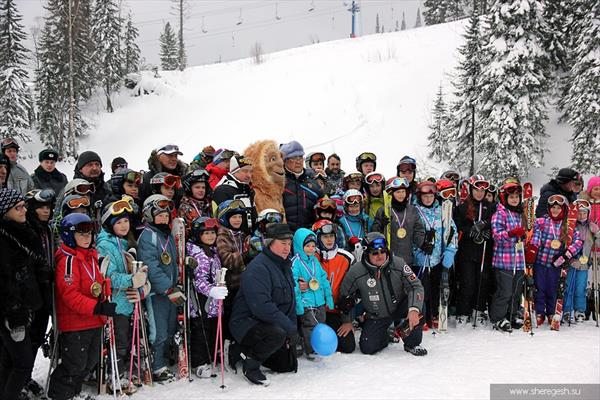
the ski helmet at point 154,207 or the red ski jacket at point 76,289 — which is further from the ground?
the ski helmet at point 154,207

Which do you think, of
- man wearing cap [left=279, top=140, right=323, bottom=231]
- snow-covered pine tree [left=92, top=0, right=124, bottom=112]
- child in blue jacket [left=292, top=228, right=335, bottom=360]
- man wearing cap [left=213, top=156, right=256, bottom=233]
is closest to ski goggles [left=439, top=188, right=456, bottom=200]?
man wearing cap [left=279, top=140, right=323, bottom=231]

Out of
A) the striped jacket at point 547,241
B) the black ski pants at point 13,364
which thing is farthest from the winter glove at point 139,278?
the striped jacket at point 547,241

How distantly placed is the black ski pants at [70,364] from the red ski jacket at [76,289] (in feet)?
0.27

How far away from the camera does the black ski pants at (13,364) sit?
4214 millimetres

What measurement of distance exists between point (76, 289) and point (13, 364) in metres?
0.80

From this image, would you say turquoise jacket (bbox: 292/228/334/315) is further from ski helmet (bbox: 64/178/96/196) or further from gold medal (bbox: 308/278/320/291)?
ski helmet (bbox: 64/178/96/196)

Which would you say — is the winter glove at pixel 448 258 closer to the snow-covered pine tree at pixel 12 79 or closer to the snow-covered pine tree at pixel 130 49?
the snow-covered pine tree at pixel 12 79

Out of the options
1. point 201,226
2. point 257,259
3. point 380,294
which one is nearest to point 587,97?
point 380,294

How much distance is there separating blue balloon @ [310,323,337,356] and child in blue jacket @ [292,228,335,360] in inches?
12.8

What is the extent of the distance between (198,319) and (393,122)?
1074 inches

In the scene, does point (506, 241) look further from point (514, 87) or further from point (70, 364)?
point (514, 87)

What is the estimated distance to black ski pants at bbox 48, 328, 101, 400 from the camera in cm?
457

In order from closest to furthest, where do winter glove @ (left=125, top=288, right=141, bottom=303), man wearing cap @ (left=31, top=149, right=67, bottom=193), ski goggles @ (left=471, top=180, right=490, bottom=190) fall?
winter glove @ (left=125, top=288, right=141, bottom=303) < man wearing cap @ (left=31, top=149, right=67, bottom=193) < ski goggles @ (left=471, top=180, right=490, bottom=190)

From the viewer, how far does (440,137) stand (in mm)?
26906
